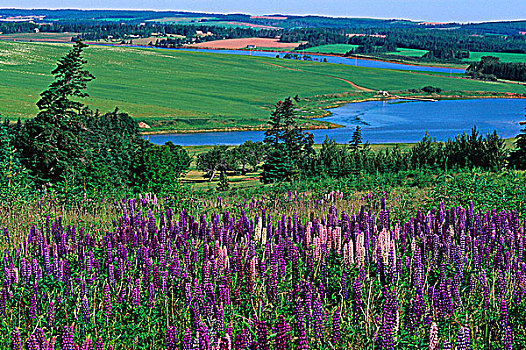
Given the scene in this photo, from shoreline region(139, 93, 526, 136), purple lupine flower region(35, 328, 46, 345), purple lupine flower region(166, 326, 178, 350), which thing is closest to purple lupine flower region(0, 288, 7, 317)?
purple lupine flower region(35, 328, 46, 345)

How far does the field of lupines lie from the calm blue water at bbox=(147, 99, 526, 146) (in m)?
59.8

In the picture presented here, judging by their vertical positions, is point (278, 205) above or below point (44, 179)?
above

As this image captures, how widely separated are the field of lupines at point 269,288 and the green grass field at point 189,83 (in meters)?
82.2

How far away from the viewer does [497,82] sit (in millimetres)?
156250

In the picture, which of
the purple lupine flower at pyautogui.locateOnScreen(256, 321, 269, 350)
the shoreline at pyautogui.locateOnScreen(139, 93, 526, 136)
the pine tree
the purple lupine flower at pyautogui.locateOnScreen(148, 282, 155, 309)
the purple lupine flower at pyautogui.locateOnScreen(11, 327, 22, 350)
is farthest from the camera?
the shoreline at pyautogui.locateOnScreen(139, 93, 526, 136)

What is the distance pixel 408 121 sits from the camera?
3880 inches

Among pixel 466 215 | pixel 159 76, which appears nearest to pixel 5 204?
pixel 466 215

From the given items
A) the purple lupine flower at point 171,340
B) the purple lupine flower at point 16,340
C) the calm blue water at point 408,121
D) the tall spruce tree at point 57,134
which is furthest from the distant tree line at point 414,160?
the calm blue water at point 408,121

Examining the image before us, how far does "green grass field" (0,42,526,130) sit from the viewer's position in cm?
9994

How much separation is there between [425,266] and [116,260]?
308 centimetres

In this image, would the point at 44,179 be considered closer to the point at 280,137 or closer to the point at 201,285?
the point at 280,137

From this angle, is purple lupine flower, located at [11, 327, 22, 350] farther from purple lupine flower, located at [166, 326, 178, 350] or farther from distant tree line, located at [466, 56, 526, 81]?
distant tree line, located at [466, 56, 526, 81]

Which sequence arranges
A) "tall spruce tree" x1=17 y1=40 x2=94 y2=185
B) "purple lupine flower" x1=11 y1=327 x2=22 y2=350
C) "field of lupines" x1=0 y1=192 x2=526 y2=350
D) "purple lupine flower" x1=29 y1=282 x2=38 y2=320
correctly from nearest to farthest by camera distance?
"purple lupine flower" x1=11 y1=327 x2=22 y2=350
"field of lupines" x1=0 y1=192 x2=526 y2=350
"purple lupine flower" x1=29 y1=282 x2=38 y2=320
"tall spruce tree" x1=17 y1=40 x2=94 y2=185

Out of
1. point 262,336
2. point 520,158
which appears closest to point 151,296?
point 262,336
